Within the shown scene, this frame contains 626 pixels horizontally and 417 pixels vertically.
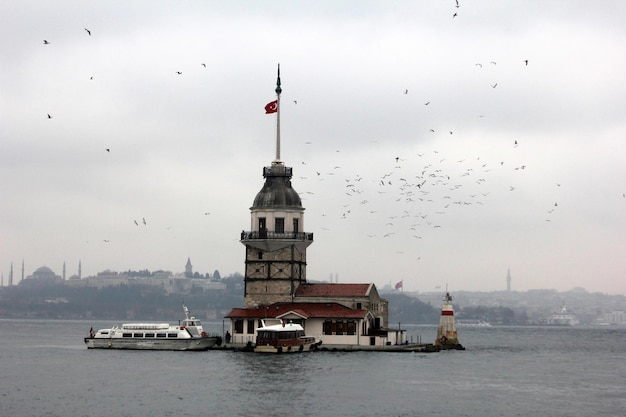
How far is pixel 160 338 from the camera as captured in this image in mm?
107562

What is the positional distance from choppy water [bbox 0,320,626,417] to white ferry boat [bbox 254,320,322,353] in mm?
1491

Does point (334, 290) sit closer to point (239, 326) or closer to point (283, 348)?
point (239, 326)

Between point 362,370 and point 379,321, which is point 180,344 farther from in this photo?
point 362,370

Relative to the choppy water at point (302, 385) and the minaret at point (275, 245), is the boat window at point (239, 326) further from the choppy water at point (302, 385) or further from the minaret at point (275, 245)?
the choppy water at point (302, 385)

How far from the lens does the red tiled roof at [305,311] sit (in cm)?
10450

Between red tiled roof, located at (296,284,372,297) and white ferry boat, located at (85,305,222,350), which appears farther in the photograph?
red tiled roof, located at (296,284,372,297)

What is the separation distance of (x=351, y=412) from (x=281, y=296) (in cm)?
4568

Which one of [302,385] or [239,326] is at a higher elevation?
[239,326]

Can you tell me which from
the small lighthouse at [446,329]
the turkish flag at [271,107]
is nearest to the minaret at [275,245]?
the turkish flag at [271,107]

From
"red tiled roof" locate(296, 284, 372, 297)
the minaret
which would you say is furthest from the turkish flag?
"red tiled roof" locate(296, 284, 372, 297)

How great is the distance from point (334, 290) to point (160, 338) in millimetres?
17466

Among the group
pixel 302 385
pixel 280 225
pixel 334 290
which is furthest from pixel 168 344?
pixel 302 385

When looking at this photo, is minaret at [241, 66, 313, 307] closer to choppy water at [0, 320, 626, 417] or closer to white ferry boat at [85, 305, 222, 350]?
white ferry boat at [85, 305, 222, 350]

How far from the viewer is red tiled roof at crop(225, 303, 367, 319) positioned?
104500 millimetres
